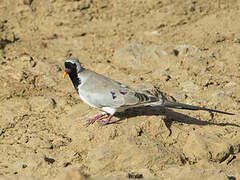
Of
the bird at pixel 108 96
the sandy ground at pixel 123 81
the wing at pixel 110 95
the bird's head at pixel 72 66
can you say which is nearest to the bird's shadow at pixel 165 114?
the sandy ground at pixel 123 81

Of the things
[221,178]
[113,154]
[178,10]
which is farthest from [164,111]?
[178,10]

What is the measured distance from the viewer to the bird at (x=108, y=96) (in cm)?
548

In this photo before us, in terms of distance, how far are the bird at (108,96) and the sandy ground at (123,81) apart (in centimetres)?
23

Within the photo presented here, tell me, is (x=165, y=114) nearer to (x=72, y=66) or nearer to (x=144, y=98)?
(x=144, y=98)

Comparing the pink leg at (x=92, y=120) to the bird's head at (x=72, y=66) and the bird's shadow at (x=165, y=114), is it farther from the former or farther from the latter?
the bird's head at (x=72, y=66)

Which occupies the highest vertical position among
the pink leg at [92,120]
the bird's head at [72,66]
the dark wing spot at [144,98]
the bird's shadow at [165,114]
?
the bird's head at [72,66]

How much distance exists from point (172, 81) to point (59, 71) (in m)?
2.05

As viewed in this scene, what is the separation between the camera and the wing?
17.9 ft

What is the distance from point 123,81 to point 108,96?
4.92 ft

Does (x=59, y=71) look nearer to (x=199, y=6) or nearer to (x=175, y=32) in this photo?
(x=175, y=32)

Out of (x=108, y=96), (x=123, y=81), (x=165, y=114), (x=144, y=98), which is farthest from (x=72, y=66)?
(x=165, y=114)

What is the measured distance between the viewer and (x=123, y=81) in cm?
701

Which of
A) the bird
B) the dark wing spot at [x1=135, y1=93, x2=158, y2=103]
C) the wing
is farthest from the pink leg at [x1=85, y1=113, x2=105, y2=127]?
the dark wing spot at [x1=135, y1=93, x2=158, y2=103]

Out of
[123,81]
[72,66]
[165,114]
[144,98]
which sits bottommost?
[165,114]
